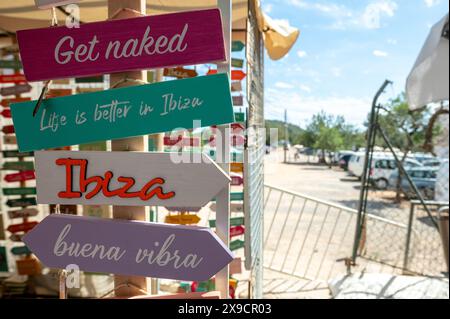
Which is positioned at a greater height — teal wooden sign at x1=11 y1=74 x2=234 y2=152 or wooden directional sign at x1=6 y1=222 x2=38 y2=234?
teal wooden sign at x1=11 y1=74 x2=234 y2=152

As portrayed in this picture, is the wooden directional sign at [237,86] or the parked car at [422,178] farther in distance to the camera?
the parked car at [422,178]

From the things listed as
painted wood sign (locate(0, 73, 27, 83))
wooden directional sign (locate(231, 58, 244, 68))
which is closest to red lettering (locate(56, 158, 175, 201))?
wooden directional sign (locate(231, 58, 244, 68))

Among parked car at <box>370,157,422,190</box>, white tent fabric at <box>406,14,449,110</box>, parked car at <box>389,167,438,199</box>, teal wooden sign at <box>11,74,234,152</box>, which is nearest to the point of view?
teal wooden sign at <box>11,74,234,152</box>

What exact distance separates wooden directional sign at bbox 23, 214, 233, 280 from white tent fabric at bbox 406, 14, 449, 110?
102 inches

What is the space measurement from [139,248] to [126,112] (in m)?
0.38

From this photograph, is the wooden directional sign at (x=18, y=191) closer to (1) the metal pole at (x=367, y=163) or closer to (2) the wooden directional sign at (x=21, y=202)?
(2) the wooden directional sign at (x=21, y=202)

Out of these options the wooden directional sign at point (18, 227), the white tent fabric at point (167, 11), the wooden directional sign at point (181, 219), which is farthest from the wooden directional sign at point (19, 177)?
the wooden directional sign at point (181, 219)

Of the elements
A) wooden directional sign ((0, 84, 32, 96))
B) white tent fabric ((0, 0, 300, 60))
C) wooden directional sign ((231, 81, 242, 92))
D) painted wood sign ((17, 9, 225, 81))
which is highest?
white tent fabric ((0, 0, 300, 60))

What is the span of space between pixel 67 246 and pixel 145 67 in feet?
1.83

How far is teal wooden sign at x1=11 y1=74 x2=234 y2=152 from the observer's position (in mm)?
798

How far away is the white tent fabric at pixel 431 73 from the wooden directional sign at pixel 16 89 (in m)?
3.45

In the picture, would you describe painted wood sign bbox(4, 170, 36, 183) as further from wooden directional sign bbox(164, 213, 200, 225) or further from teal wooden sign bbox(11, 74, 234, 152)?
teal wooden sign bbox(11, 74, 234, 152)

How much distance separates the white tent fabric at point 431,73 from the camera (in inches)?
97.7
